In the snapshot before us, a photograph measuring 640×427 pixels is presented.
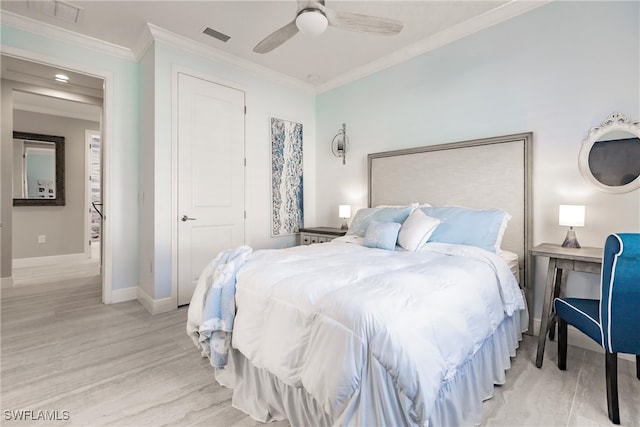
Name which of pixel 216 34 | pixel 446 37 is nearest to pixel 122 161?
pixel 216 34

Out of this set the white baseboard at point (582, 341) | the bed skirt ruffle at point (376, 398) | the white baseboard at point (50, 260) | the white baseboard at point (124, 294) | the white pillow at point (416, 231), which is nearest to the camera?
the bed skirt ruffle at point (376, 398)

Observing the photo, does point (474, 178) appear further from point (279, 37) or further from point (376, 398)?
point (376, 398)

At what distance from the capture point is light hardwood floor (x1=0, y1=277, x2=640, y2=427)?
160 cm

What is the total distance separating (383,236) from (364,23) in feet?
5.16

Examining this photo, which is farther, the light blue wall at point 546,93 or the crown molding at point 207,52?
the crown molding at point 207,52

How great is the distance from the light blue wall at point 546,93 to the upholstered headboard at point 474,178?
11 cm

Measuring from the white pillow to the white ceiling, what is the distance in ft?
6.26

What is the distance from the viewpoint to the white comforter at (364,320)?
1.14m

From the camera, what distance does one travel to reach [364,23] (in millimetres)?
2125

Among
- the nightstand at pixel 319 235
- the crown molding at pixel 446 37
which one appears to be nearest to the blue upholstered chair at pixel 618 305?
the crown molding at pixel 446 37

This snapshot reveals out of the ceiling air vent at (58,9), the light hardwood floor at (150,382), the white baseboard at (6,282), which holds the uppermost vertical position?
the ceiling air vent at (58,9)

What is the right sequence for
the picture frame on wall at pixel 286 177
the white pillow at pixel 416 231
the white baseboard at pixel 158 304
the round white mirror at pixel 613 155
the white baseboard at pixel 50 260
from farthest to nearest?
the white baseboard at pixel 50 260 → the picture frame on wall at pixel 286 177 → the white baseboard at pixel 158 304 → the white pillow at pixel 416 231 → the round white mirror at pixel 613 155

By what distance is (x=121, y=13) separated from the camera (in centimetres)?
286

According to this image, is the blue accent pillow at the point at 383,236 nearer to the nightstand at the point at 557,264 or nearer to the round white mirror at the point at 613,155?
the nightstand at the point at 557,264
